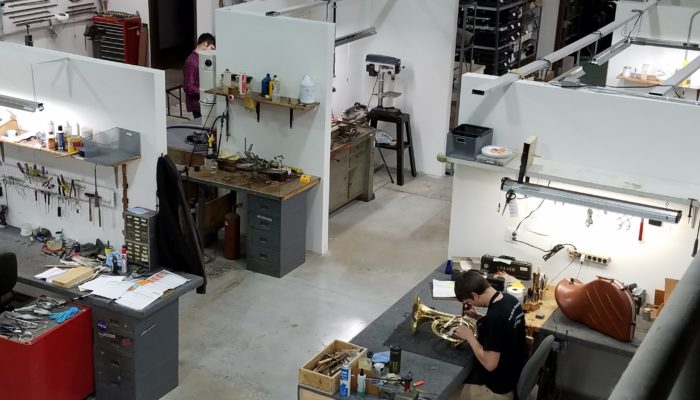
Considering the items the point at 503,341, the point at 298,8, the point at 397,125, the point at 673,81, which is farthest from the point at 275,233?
the point at 673,81

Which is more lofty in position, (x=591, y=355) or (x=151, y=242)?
(x=151, y=242)

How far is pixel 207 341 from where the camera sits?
6957mm

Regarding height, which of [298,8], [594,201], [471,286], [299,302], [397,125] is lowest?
[299,302]

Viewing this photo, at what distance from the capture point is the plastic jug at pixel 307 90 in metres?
8.06

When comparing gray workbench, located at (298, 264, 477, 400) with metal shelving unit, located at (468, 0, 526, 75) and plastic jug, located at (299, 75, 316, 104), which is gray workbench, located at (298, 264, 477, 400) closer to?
plastic jug, located at (299, 75, 316, 104)

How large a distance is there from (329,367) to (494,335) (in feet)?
3.51

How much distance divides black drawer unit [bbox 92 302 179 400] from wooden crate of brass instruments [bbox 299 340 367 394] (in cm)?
137

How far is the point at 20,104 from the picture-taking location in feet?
Answer: 21.7

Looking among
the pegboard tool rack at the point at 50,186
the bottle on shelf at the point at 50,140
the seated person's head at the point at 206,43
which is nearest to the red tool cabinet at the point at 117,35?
the seated person's head at the point at 206,43

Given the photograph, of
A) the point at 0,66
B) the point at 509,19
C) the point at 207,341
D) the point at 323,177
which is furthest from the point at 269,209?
the point at 509,19

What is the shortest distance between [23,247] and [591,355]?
4731 millimetres

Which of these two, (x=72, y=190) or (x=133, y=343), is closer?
(x=133, y=343)

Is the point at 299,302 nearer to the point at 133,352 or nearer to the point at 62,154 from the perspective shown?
the point at 133,352

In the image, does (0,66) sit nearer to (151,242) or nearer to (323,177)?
(151,242)
